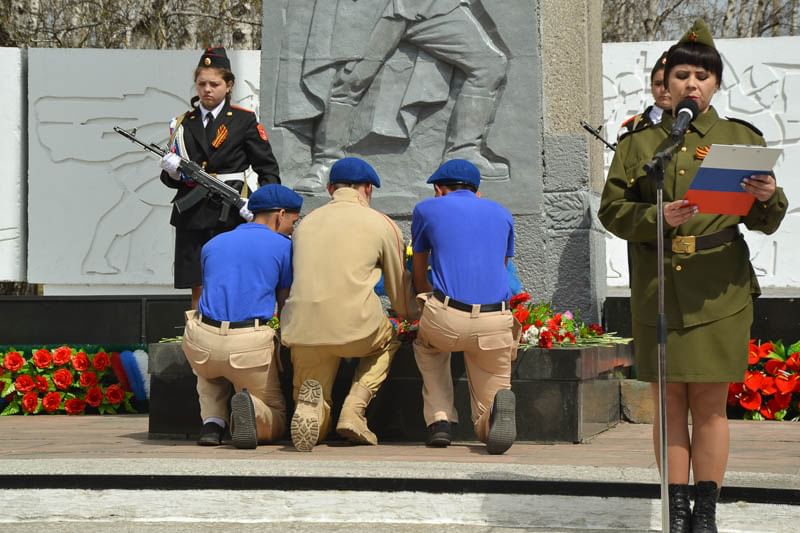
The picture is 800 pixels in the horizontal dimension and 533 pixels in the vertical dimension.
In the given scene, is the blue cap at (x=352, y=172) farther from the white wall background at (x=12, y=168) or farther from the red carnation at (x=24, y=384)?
the white wall background at (x=12, y=168)

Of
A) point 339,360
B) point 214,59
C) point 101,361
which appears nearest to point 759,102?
point 101,361

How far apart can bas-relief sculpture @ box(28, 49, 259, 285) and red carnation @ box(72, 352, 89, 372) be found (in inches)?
170

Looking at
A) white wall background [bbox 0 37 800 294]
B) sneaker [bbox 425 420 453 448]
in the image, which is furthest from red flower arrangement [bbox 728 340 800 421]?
white wall background [bbox 0 37 800 294]

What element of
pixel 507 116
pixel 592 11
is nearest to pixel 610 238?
pixel 592 11

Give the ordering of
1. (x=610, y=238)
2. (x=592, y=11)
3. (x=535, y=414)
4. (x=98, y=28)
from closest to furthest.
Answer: (x=535, y=414)
(x=592, y=11)
(x=610, y=238)
(x=98, y=28)

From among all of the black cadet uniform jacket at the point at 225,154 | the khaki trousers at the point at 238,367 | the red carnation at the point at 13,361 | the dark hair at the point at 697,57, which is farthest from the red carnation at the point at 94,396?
the dark hair at the point at 697,57

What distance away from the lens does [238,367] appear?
673 cm

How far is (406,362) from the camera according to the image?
7.13m

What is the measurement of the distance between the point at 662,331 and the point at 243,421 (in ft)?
9.11

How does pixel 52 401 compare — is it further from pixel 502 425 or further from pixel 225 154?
pixel 502 425

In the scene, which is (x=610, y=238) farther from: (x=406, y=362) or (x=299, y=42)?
(x=406, y=362)

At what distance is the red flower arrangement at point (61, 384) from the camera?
9.64 m

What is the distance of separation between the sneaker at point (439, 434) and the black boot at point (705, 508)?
7.87 feet

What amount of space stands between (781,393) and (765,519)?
13.0ft
